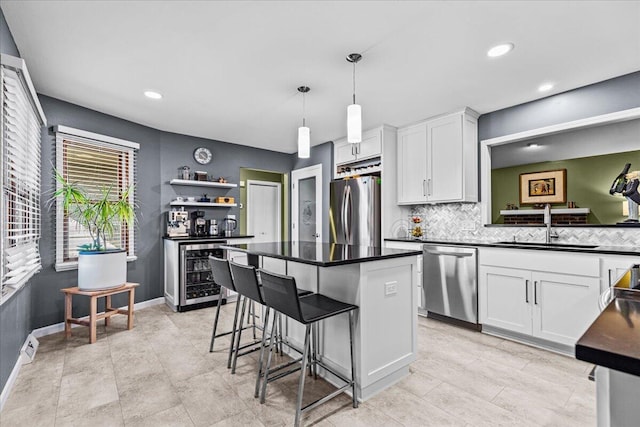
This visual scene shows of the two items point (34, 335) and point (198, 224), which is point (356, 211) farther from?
point (34, 335)

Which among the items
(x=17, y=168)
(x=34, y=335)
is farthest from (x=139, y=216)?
(x=17, y=168)

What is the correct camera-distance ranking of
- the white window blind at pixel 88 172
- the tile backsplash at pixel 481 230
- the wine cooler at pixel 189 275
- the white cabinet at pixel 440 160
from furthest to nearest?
the wine cooler at pixel 189 275 → the white cabinet at pixel 440 160 → the white window blind at pixel 88 172 → the tile backsplash at pixel 481 230

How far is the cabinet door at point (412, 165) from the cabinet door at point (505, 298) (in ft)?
4.25

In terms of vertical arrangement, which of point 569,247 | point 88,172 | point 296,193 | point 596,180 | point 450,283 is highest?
point 88,172

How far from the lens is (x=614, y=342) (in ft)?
2.21

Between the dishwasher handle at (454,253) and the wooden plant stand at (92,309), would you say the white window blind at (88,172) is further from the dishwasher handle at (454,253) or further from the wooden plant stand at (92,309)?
the dishwasher handle at (454,253)

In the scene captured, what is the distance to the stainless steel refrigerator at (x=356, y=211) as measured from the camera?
4348 millimetres

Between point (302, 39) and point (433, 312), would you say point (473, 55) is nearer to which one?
point (302, 39)

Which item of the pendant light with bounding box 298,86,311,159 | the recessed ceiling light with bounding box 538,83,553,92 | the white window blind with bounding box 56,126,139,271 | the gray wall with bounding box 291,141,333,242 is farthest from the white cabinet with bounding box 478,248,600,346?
the white window blind with bounding box 56,126,139,271

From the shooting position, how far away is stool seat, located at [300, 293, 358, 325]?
181cm

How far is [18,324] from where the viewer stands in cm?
253

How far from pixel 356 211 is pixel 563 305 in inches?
99.9

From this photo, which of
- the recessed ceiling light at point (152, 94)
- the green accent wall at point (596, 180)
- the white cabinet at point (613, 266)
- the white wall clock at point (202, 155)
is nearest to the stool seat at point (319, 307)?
the white cabinet at point (613, 266)

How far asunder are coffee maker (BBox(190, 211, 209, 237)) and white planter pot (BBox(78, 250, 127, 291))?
1498 mm
